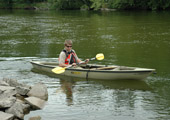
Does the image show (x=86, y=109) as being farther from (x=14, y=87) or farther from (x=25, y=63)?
(x=25, y=63)

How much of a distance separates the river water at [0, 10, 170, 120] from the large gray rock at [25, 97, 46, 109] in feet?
0.62

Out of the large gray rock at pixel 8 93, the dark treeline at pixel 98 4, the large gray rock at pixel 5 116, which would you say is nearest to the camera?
the large gray rock at pixel 5 116

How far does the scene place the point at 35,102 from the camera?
9469mm

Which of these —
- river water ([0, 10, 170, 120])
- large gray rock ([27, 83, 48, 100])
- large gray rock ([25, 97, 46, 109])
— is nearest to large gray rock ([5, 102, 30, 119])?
river water ([0, 10, 170, 120])

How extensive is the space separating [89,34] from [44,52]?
828 centimetres

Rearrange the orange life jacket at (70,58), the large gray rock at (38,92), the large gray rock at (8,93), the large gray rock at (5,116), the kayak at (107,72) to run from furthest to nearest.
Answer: the orange life jacket at (70,58), the kayak at (107,72), the large gray rock at (38,92), the large gray rock at (8,93), the large gray rock at (5,116)

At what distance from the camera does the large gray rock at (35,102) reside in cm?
935

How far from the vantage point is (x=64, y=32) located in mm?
27312

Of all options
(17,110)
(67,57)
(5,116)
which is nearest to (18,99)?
(17,110)

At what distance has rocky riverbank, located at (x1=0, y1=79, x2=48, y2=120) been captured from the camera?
8477 mm

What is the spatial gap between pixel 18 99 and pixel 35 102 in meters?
0.54

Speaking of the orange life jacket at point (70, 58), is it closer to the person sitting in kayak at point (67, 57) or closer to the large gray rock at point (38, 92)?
the person sitting in kayak at point (67, 57)

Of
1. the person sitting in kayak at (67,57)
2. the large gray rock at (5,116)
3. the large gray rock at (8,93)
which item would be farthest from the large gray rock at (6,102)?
the person sitting in kayak at (67,57)

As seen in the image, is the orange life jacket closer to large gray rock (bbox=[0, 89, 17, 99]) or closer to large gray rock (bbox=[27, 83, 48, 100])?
large gray rock (bbox=[27, 83, 48, 100])
